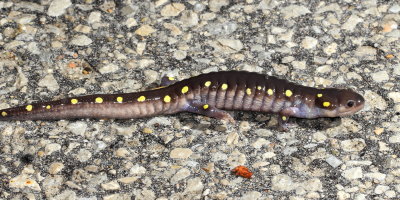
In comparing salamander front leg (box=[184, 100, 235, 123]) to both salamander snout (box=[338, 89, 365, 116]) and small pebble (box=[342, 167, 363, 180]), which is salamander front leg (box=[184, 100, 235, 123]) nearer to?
salamander snout (box=[338, 89, 365, 116])

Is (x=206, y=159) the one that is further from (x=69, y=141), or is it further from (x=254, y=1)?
(x=254, y=1)

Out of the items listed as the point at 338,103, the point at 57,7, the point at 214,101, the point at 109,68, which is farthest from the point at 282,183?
the point at 57,7

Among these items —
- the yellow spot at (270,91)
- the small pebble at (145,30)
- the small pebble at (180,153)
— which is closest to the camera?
the small pebble at (180,153)

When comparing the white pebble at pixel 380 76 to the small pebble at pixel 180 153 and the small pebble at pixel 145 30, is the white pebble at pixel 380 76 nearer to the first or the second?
the small pebble at pixel 180 153

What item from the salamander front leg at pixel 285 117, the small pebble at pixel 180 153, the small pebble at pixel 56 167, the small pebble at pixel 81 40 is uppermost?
the small pebble at pixel 81 40

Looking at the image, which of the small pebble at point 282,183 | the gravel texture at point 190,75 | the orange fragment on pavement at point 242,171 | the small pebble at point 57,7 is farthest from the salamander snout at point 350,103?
the small pebble at point 57,7

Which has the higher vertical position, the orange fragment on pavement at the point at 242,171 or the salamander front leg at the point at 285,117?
the salamander front leg at the point at 285,117

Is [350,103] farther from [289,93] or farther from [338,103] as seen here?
[289,93]

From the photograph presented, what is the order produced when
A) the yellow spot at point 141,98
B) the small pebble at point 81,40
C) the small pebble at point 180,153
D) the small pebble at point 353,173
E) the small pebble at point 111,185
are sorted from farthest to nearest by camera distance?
the small pebble at point 81,40 < the yellow spot at point 141,98 < the small pebble at point 180,153 < the small pebble at point 353,173 < the small pebble at point 111,185
